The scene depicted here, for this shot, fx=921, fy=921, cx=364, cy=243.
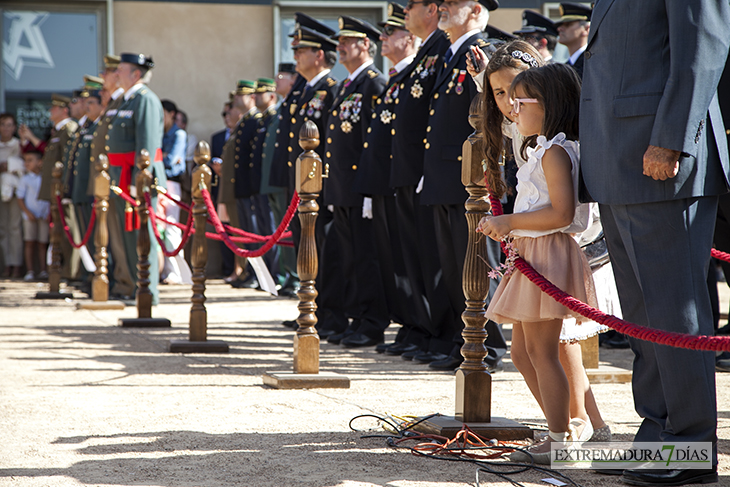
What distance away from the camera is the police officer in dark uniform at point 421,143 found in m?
5.17

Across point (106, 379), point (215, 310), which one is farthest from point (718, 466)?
point (215, 310)

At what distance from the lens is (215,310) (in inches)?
325

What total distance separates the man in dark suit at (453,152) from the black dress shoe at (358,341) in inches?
39.4

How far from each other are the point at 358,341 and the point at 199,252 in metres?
1.15

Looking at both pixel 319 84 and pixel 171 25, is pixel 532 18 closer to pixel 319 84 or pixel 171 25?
pixel 319 84

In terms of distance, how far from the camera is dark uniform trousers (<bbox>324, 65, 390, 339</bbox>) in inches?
238

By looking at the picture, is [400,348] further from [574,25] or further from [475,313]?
[574,25]

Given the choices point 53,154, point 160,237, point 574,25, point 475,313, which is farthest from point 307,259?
point 53,154

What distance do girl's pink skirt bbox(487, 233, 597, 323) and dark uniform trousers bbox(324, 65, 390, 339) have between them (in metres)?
3.14

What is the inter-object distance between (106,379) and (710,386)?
304cm

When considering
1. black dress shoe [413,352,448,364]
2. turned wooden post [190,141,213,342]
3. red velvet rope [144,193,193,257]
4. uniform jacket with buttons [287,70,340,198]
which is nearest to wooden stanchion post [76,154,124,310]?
red velvet rope [144,193,193,257]

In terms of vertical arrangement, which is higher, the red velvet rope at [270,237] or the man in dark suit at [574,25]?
the man in dark suit at [574,25]

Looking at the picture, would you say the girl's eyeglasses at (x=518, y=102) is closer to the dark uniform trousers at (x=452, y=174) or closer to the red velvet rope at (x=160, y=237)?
the dark uniform trousers at (x=452, y=174)

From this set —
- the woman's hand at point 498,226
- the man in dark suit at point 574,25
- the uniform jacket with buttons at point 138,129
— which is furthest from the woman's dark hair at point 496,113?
the uniform jacket with buttons at point 138,129
